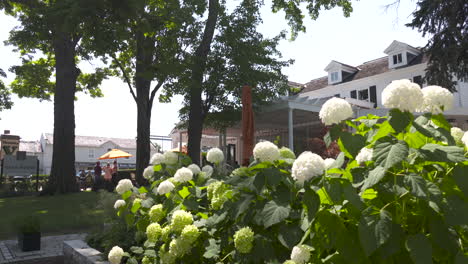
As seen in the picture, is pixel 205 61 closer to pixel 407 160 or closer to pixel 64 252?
pixel 64 252

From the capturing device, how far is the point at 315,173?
65.0 inches

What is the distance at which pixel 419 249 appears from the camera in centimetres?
135

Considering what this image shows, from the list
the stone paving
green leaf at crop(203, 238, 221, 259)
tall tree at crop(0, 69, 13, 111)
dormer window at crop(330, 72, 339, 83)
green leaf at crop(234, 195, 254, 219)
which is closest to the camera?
green leaf at crop(234, 195, 254, 219)

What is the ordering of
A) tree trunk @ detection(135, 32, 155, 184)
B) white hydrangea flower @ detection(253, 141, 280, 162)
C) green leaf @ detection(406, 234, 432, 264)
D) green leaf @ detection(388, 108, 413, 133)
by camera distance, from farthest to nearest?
tree trunk @ detection(135, 32, 155, 184)
white hydrangea flower @ detection(253, 141, 280, 162)
green leaf @ detection(388, 108, 413, 133)
green leaf @ detection(406, 234, 432, 264)

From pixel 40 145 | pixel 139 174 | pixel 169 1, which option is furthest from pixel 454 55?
pixel 40 145

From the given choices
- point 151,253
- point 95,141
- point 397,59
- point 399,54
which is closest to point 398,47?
point 399,54

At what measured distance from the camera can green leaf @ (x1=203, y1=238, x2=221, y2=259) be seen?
227cm

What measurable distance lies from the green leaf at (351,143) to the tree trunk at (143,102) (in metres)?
12.9

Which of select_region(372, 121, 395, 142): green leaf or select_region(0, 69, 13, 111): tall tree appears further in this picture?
select_region(0, 69, 13, 111): tall tree

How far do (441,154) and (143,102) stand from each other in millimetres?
14412

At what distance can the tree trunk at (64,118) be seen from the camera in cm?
1515

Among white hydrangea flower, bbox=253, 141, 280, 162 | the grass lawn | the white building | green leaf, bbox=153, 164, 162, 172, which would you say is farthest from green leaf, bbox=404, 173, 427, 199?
the white building

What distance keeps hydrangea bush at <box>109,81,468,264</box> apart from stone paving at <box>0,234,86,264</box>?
12.3 feet

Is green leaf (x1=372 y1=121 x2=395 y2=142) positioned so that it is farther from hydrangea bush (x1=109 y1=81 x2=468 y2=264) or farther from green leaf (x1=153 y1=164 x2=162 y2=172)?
green leaf (x1=153 y1=164 x2=162 y2=172)
